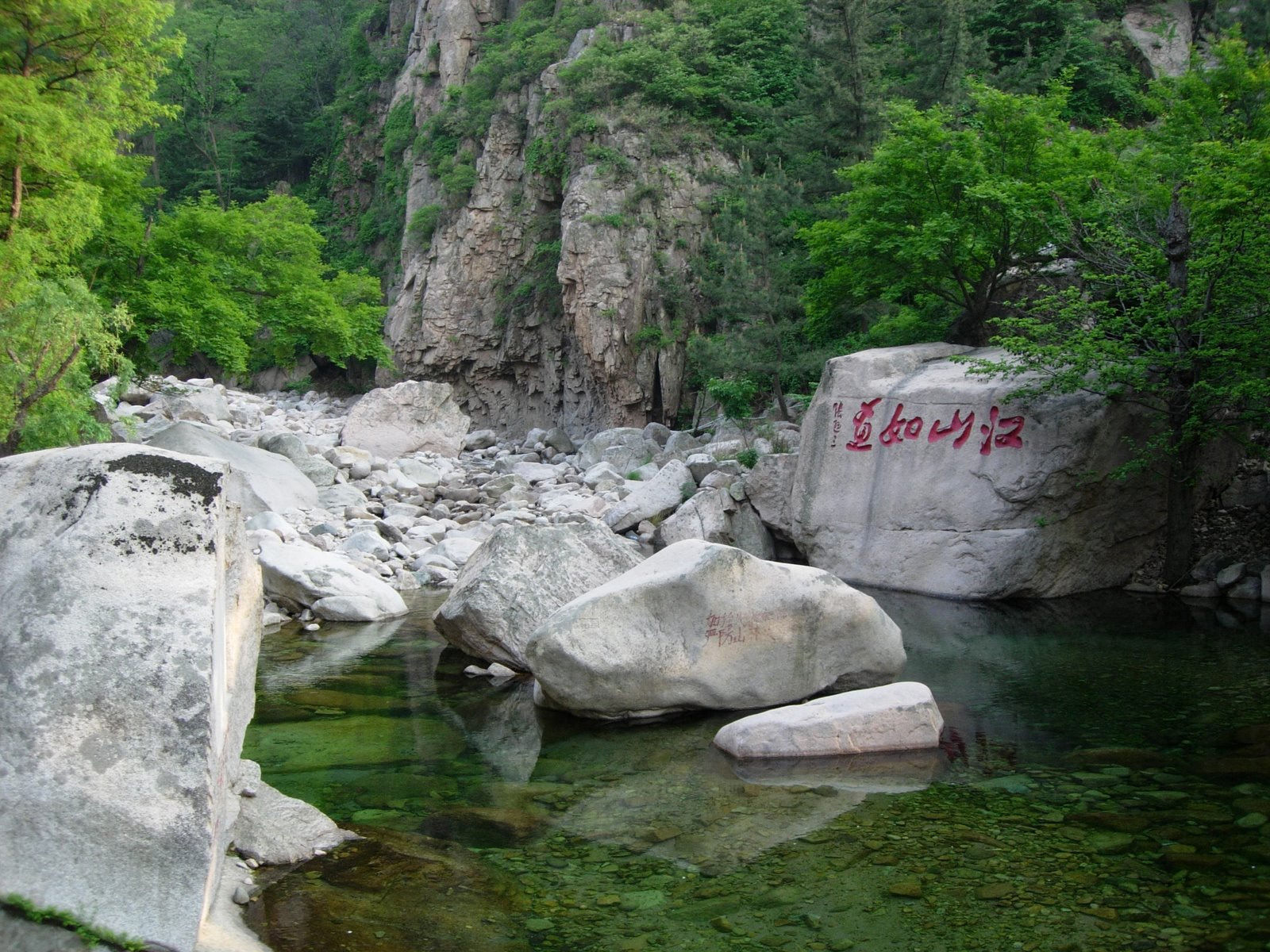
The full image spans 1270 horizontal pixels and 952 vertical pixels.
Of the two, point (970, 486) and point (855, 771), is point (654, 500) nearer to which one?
point (970, 486)

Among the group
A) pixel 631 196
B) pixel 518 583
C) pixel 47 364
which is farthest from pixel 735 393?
pixel 47 364

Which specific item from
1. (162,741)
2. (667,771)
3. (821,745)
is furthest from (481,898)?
(821,745)

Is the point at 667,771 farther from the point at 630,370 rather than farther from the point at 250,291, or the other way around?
the point at 630,370

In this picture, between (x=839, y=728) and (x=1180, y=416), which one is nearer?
(x=839, y=728)

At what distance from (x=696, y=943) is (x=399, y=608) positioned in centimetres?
885

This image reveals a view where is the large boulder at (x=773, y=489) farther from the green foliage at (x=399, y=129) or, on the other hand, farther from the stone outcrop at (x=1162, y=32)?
the green foliage at (x=399, y=129)

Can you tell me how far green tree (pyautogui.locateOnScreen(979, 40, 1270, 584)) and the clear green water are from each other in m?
3.85

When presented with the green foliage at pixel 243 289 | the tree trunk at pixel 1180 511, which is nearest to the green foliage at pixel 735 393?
the green foliage at pixel 243 289

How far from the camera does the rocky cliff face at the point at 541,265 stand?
93.0 ft

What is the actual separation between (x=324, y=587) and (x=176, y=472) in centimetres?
817

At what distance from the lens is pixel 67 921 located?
3.50 metres

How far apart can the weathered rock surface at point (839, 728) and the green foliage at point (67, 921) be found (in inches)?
163

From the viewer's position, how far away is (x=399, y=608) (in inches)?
492

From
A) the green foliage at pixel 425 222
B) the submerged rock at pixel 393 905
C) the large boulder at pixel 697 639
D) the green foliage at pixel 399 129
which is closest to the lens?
the submerged rock at pixel 393 905
